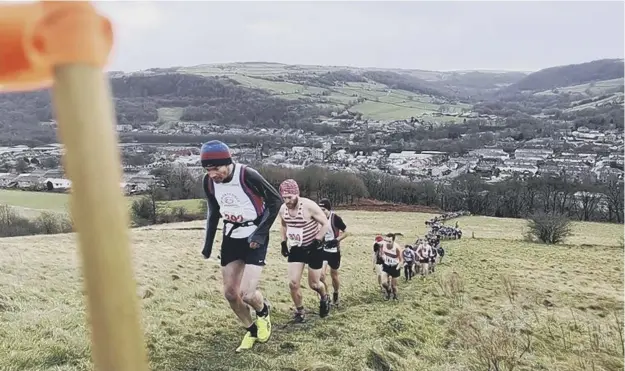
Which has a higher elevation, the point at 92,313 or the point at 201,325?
the point at 92,313

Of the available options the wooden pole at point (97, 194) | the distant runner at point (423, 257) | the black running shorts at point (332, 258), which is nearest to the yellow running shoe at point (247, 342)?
the black running shorts at point (332, 258)

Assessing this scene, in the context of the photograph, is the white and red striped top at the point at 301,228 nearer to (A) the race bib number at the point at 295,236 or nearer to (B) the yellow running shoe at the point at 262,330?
(A) the race bib number at the point at 295,236

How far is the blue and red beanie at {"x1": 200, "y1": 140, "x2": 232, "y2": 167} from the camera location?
18.0 ft

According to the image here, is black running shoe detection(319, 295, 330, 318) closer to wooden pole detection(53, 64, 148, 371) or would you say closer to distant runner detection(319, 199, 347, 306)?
distant runner detection(319, 199, 347, 306)

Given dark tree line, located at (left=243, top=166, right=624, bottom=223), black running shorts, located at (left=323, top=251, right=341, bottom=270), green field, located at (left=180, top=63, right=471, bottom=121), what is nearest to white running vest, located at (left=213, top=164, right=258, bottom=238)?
black running shorts, located at (left=323, top=251, right=341, bottom=270)

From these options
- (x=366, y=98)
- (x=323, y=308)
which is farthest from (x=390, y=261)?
(x=366, y=98)

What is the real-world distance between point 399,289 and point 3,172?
1512 inches

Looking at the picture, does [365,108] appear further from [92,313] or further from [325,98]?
[92,313]

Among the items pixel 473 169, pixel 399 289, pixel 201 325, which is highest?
pixel 201 325

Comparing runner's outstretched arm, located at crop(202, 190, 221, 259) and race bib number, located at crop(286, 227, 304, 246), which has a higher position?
runner's outstretched arm, located at crop(202, 190, 221, 259)

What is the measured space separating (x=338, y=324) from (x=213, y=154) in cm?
303

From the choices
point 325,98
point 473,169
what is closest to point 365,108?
point 325,98

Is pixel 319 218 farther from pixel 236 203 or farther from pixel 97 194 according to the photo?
pixel 97 194

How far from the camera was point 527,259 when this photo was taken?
82.4 feet
